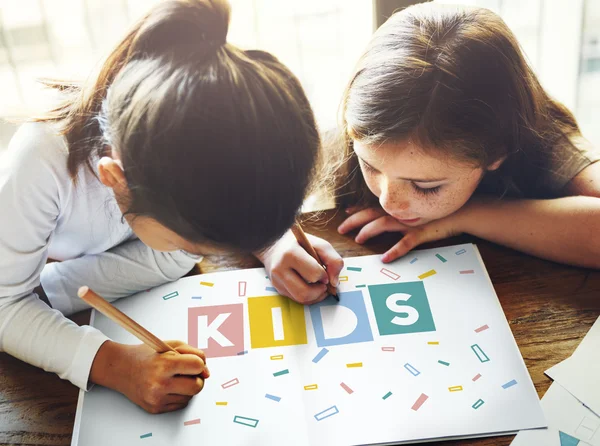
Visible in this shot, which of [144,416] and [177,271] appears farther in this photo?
[177,271]

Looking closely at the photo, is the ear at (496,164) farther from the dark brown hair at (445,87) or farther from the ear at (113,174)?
the ear at (113,174)

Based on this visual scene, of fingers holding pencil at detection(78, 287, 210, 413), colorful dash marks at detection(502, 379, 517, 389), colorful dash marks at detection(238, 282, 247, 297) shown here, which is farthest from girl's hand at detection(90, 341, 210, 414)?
colorful dash marks at detection(502, 379, 517, 389)

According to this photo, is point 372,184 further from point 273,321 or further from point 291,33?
point 291,33

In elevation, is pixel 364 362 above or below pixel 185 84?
below

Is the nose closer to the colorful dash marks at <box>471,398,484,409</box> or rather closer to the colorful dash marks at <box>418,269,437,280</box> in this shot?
the colorful dash marks at <box>418,269,437,280</box>

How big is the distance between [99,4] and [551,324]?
0.87 meters

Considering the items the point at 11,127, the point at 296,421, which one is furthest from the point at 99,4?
the point at 296,421

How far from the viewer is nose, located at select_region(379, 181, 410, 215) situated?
2.77ft

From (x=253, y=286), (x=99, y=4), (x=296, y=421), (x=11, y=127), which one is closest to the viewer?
(x=296, y=421)

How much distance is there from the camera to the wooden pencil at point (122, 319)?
604 mm

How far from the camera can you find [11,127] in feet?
4.33

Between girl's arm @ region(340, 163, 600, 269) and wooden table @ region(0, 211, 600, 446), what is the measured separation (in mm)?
14

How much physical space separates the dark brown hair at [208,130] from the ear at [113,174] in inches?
0.6

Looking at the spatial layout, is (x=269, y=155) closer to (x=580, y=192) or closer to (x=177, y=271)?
(x=177, y=271)
